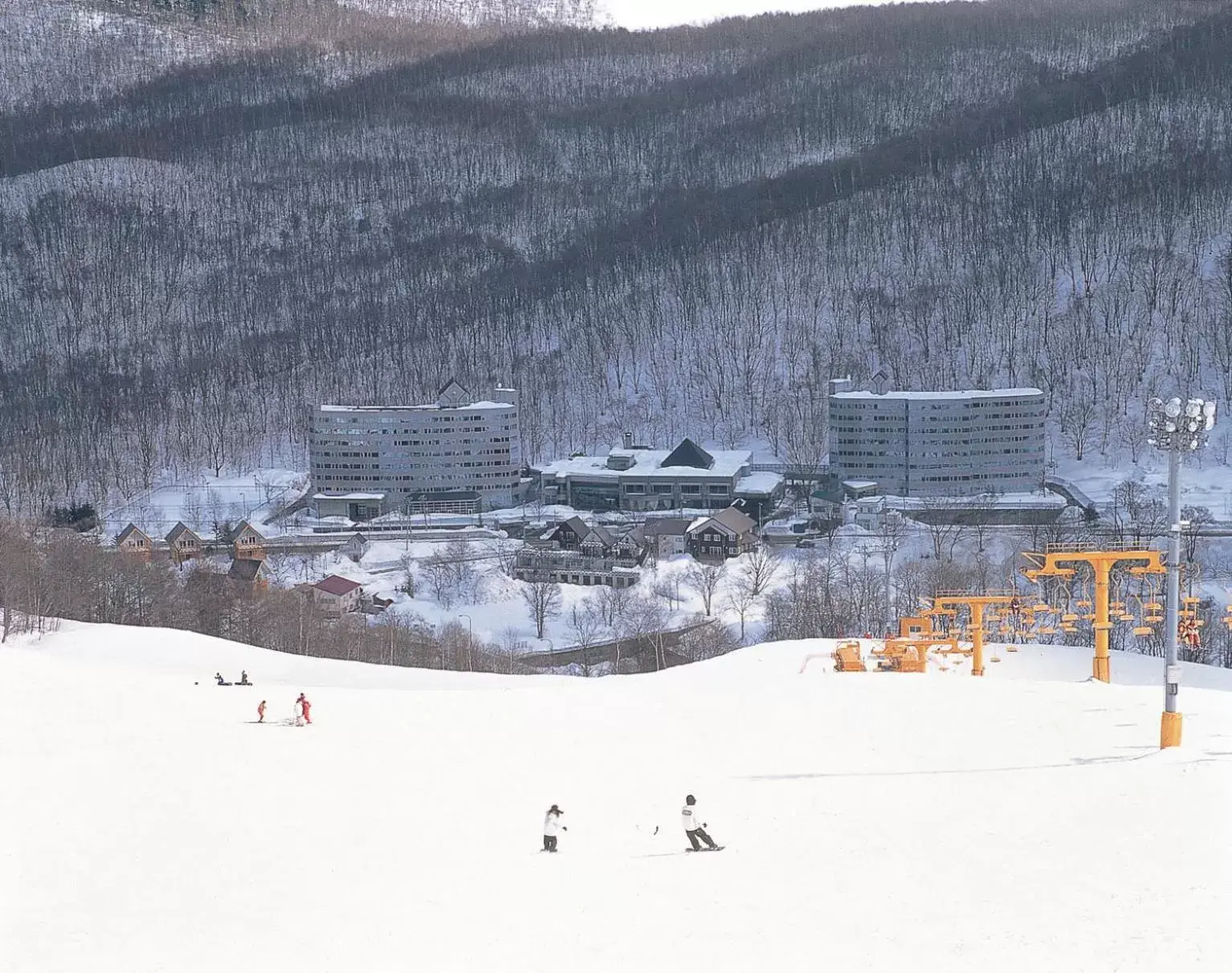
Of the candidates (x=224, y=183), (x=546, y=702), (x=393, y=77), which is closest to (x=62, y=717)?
(x=546, y=702)

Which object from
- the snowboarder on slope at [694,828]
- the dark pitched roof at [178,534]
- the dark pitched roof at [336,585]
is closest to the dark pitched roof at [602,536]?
the dark pitched roof at [336,585]

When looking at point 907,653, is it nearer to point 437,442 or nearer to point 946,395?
point 946,395

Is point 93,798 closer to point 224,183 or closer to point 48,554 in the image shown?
point 48,554

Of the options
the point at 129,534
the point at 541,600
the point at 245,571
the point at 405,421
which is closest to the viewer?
the point at 541,600

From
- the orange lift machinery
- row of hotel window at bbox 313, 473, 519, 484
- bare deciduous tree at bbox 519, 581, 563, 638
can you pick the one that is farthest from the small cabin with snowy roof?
the orange lift machinery

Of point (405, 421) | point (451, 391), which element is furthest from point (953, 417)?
point (405, 421)
